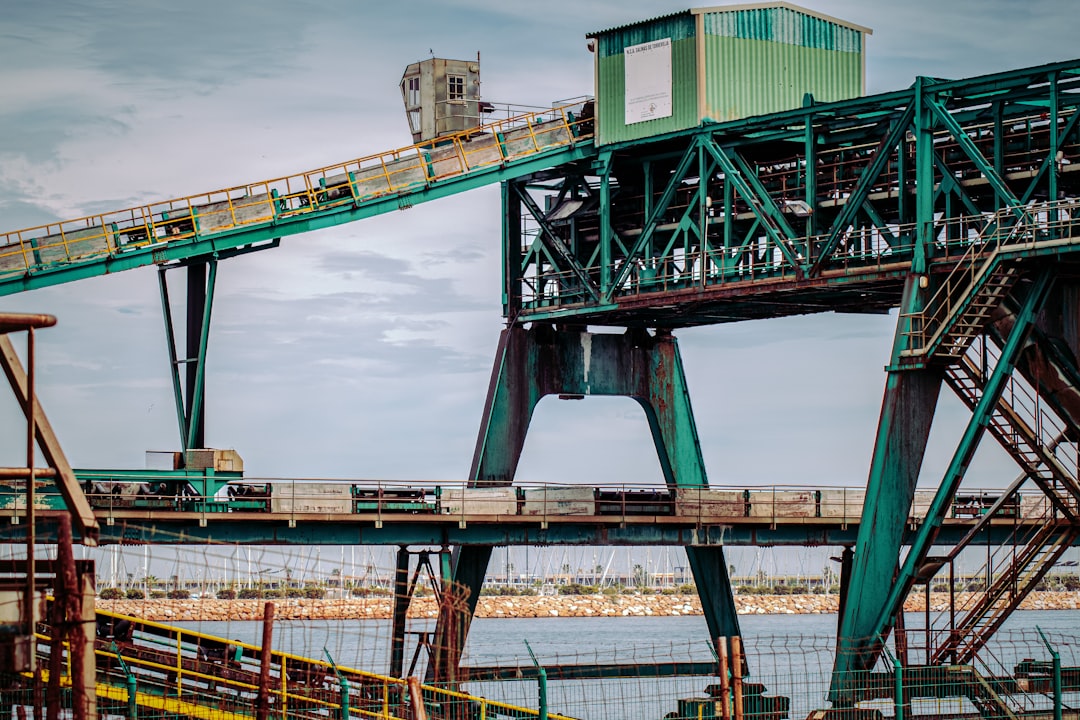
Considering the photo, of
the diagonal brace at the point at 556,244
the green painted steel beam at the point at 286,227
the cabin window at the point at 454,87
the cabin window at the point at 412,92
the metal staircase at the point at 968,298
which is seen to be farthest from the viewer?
the cabin window at the point at 412,92

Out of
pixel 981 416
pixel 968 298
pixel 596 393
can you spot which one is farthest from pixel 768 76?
pixel 981 416

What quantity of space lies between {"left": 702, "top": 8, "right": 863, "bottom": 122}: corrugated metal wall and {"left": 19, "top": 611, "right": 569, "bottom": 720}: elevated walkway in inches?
786

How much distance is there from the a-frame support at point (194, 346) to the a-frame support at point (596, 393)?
8.61m

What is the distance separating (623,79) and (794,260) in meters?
9.39

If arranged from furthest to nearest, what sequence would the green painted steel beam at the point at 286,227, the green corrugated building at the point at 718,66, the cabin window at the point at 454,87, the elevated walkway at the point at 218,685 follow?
the cabin window at the point at 454,87 < the green corrugated building at the point at 718,66 < the green painted steel beam at the point at 286,227 < the elevated walkway at the point at 218,685

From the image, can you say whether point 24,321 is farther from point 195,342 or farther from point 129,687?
point 195,342

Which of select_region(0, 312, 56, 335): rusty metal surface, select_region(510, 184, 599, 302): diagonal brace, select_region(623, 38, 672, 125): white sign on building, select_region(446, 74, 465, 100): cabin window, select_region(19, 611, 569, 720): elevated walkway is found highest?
select_region(446, 74, 465, 100): cabin window

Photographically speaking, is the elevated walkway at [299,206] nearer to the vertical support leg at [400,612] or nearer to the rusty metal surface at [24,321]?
the vertical support leg at [400,612]

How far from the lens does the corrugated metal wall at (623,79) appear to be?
50156 millimetres

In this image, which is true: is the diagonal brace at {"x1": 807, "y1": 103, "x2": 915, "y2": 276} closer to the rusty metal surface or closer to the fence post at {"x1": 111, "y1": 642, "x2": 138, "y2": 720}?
the fence post at {"x1": 111, "y1": 642, "x2": 138, "y2": 720}

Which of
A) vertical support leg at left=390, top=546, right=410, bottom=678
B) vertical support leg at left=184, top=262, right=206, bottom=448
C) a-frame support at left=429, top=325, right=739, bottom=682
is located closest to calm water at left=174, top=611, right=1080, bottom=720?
vertical support leg at left=390, top=546, right=410, bottom=678

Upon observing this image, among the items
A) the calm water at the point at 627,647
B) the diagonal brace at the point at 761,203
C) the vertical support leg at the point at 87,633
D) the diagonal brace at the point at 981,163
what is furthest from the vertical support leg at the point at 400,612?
the vertical support leg at the point at 87,633

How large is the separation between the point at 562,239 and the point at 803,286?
10.7 m

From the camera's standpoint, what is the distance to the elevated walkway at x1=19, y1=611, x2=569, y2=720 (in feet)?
114
